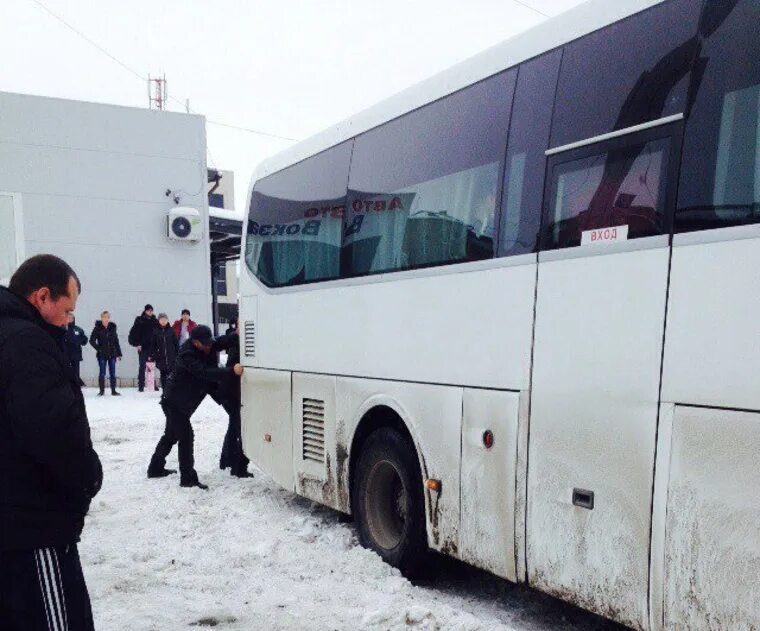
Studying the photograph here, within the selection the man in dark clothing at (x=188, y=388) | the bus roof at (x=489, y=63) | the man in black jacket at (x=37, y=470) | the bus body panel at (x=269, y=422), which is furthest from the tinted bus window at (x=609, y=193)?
the man in dark clothing at (x=188, y=388)

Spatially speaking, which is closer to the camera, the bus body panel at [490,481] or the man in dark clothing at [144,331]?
the bus body panel at [490,481]

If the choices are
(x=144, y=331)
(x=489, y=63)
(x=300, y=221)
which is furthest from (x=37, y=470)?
(x=144, y=331)

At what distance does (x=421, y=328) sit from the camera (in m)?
4.42

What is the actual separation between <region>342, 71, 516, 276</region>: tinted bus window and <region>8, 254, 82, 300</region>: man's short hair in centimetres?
224

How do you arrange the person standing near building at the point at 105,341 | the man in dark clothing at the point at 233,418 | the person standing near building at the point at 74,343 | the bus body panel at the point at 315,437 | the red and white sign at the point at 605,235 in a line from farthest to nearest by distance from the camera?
the person standing near building at the point at 105,341
the person standing near building at the point at 74,343
the man in dark clothing at the point at 233,418
the bus body panel at the point at 315,437
the red and white sign at the point at 605,235

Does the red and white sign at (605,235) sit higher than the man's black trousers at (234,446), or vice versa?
the red and white sign at (605,235)

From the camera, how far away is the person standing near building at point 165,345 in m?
15.0

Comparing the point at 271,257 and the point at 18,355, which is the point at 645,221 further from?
the point at 271,257

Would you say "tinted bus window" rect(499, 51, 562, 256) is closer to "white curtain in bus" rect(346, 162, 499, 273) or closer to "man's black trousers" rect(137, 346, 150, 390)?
"white curtain in bus" rect(346, 162, 499, 273)

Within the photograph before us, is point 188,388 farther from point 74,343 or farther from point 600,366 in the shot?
point 74,343

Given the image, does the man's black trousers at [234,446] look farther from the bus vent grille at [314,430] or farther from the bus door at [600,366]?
the bus door at [600,366]

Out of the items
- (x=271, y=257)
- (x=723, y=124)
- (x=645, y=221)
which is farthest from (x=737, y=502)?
(x=271, y=257)

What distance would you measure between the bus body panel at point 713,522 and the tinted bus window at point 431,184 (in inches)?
61.8

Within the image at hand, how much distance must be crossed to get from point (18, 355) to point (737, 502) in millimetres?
2641
